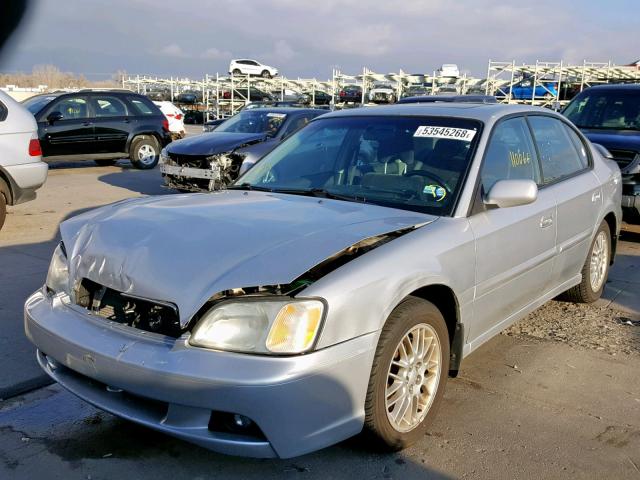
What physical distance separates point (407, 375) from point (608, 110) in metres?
7.30

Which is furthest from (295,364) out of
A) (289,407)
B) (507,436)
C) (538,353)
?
(538,353)

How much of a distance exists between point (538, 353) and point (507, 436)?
1262mm

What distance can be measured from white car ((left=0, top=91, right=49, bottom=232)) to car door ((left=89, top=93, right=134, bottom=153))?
601 centimetres

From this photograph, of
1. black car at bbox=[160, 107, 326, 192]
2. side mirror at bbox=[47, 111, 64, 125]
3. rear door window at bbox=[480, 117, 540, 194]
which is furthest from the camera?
side mirror at bbox=[47, 111, 64, 125]

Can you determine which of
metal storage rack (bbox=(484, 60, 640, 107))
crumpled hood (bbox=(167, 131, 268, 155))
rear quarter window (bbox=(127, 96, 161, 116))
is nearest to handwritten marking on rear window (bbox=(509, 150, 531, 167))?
Answer: crumpled hood (bbox=(167, 131, 268, 155))

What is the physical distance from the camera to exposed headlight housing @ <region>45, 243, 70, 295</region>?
311 cm

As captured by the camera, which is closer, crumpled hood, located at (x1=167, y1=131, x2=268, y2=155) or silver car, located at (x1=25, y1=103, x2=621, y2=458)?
silver car, located at (x1=25, y1=103, x2=621, y2=458)

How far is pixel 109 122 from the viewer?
13398 mm

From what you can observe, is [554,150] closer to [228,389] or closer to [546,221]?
[546,221]

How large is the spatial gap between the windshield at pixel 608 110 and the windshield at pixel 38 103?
32.4 ft

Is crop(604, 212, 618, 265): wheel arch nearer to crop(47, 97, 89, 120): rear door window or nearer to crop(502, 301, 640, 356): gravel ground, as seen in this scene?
crop(502, 301, 640, 356): gravel ground

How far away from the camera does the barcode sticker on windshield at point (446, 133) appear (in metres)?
3.77

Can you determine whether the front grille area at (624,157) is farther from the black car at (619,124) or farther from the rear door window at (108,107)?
the rear door window at (108,107)

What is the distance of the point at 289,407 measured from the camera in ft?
7.87
